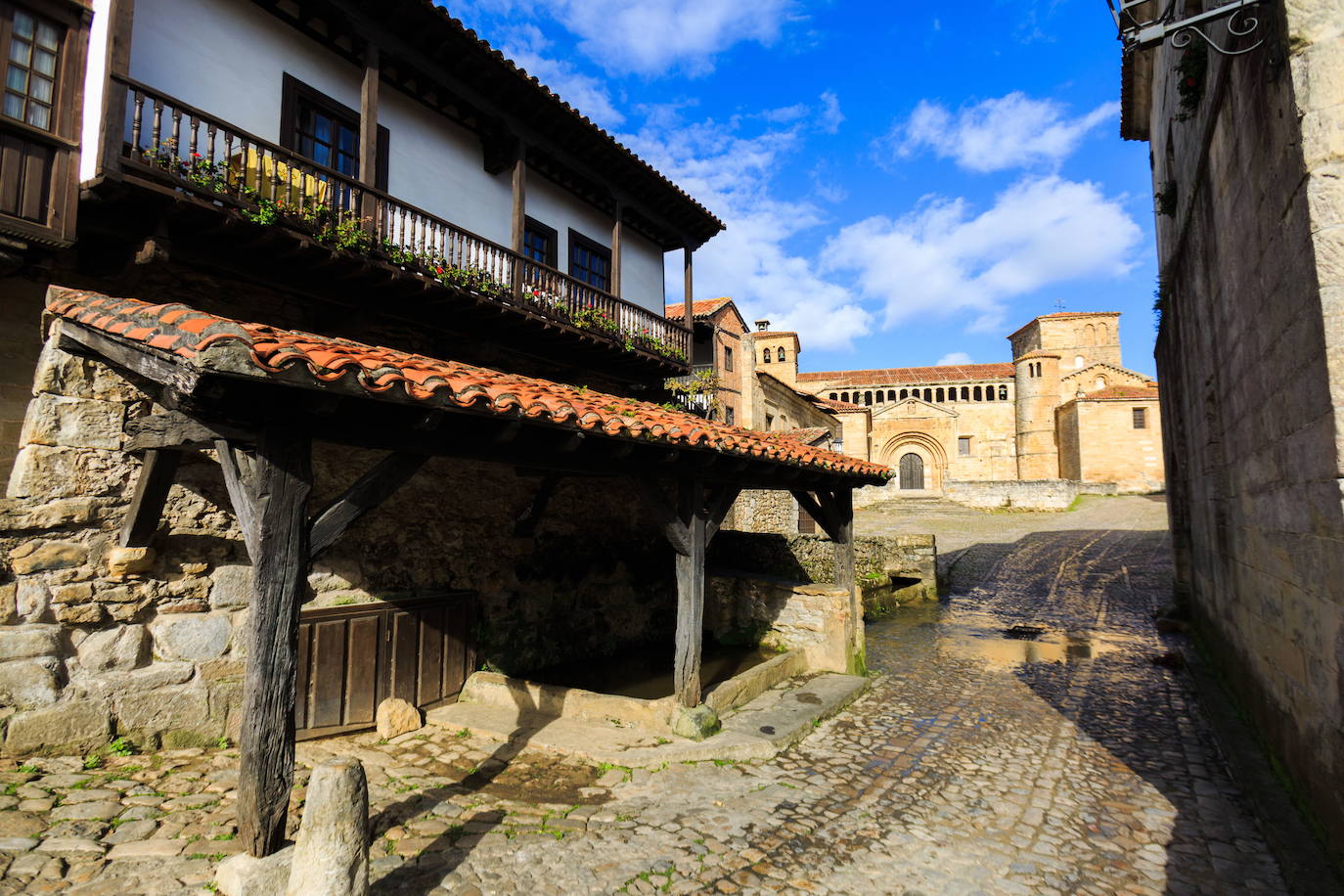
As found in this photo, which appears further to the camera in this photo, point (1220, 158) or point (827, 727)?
point (827, 727)

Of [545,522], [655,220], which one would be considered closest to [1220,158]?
[545,522]

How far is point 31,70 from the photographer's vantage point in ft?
16.9

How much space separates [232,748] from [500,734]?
1991 mm

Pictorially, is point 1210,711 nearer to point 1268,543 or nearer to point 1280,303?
point 1268,543

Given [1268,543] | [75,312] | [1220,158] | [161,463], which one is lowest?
[1268,543]

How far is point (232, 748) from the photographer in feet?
16.8

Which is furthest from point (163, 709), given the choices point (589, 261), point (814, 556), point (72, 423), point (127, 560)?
point (814, 556)

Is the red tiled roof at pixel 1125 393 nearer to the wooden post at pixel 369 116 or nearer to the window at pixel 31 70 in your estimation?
the wooden post at pixel 369 116

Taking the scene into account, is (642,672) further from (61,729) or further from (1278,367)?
(1278,367)

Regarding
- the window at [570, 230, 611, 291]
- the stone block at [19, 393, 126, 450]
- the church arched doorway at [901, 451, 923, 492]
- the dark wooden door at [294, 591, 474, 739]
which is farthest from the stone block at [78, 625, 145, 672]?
the church arched doorway at [901, 451, 923, 492]

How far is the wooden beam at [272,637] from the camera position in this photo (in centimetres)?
320

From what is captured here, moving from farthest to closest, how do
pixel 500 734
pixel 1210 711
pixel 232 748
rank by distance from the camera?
pixel 1210 711 → pixel 500 734 → pixel 232 748

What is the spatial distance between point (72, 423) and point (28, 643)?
1515mm

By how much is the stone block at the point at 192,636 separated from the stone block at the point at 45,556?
0.69 metres
